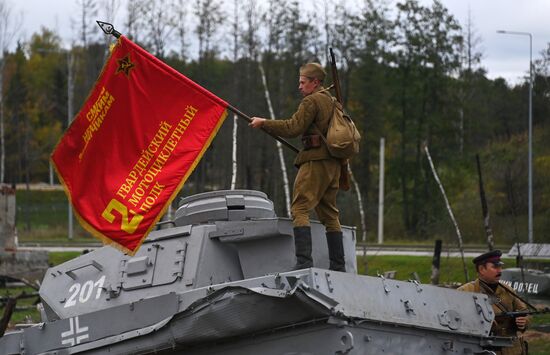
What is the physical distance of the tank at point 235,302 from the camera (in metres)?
9.16

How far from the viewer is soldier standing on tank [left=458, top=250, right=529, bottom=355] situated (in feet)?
34.7

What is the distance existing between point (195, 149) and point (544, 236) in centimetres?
1450

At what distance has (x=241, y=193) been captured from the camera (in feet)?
36.3

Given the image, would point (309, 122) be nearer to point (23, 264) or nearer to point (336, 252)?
point (336, 252)

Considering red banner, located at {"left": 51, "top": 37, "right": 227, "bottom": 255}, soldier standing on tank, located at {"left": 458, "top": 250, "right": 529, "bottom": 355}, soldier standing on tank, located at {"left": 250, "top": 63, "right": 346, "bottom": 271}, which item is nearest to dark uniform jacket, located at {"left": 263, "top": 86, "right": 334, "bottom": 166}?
soldier standing on tank, located at {"left": 250, "top": 63, "right": 346, "bottom": 271}

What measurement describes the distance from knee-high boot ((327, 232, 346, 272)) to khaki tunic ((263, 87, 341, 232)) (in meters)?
0.33

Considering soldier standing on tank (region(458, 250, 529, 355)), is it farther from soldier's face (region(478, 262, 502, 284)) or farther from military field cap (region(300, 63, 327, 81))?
military field cap (region(300, 63, 327, 81))

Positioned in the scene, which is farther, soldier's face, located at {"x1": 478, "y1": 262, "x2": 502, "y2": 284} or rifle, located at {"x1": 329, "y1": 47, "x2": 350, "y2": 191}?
soldier's face, located at {"x1": 478, "y1": 262, "x2": 502, "y2": 284}

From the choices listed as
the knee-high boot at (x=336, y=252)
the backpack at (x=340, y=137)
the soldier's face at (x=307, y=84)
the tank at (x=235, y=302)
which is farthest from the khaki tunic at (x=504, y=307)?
the soldier's face at (x=307, y=84)

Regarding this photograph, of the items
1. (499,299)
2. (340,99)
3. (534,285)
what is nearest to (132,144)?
(340,99)

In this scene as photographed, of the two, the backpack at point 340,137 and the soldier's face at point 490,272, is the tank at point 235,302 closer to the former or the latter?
the soldier's face at point 490,272

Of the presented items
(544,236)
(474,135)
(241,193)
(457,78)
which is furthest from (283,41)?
(241,193)

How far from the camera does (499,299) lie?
10711mm

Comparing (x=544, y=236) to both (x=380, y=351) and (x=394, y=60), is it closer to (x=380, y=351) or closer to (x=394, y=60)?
(x=380, y=351)
